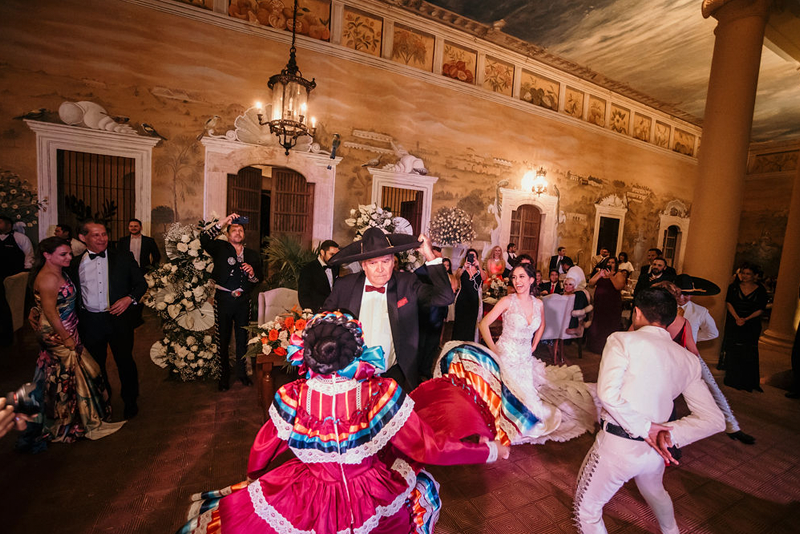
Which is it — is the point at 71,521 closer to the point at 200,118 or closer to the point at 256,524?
the point at 256,524

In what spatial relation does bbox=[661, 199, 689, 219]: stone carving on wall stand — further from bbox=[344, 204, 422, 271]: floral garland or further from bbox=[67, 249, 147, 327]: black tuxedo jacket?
bbox=[67, 249, 147, 327]: black tuxedo jacket

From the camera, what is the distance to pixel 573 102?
39.6ft

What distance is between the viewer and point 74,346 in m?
3.30

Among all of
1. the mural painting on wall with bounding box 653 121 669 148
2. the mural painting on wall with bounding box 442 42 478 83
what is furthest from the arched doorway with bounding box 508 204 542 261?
the mural painting on wall with bounding box 653 121 669 148

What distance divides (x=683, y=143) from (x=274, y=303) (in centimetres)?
1847

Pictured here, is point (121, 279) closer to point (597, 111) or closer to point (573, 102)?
point (573, 102)

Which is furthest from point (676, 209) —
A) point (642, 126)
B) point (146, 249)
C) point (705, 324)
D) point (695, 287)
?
point (146, 249)

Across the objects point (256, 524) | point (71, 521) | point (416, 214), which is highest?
point (416, 214)

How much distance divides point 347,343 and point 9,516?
3.05 meters

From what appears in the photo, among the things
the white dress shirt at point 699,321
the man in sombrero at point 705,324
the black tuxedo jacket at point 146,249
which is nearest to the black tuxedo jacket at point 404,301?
the man in sombrero at point 705,324

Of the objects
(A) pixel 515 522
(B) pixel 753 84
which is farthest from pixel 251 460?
(B) pixel 753 84

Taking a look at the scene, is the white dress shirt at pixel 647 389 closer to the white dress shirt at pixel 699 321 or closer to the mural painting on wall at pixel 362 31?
the white dress shirt at pixel 699 321

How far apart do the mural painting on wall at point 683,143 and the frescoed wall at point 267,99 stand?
3.17 m

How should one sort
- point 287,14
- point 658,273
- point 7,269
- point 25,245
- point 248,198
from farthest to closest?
point 248,198
point 287,14
point 658,273
point 25,245
point 7,269
